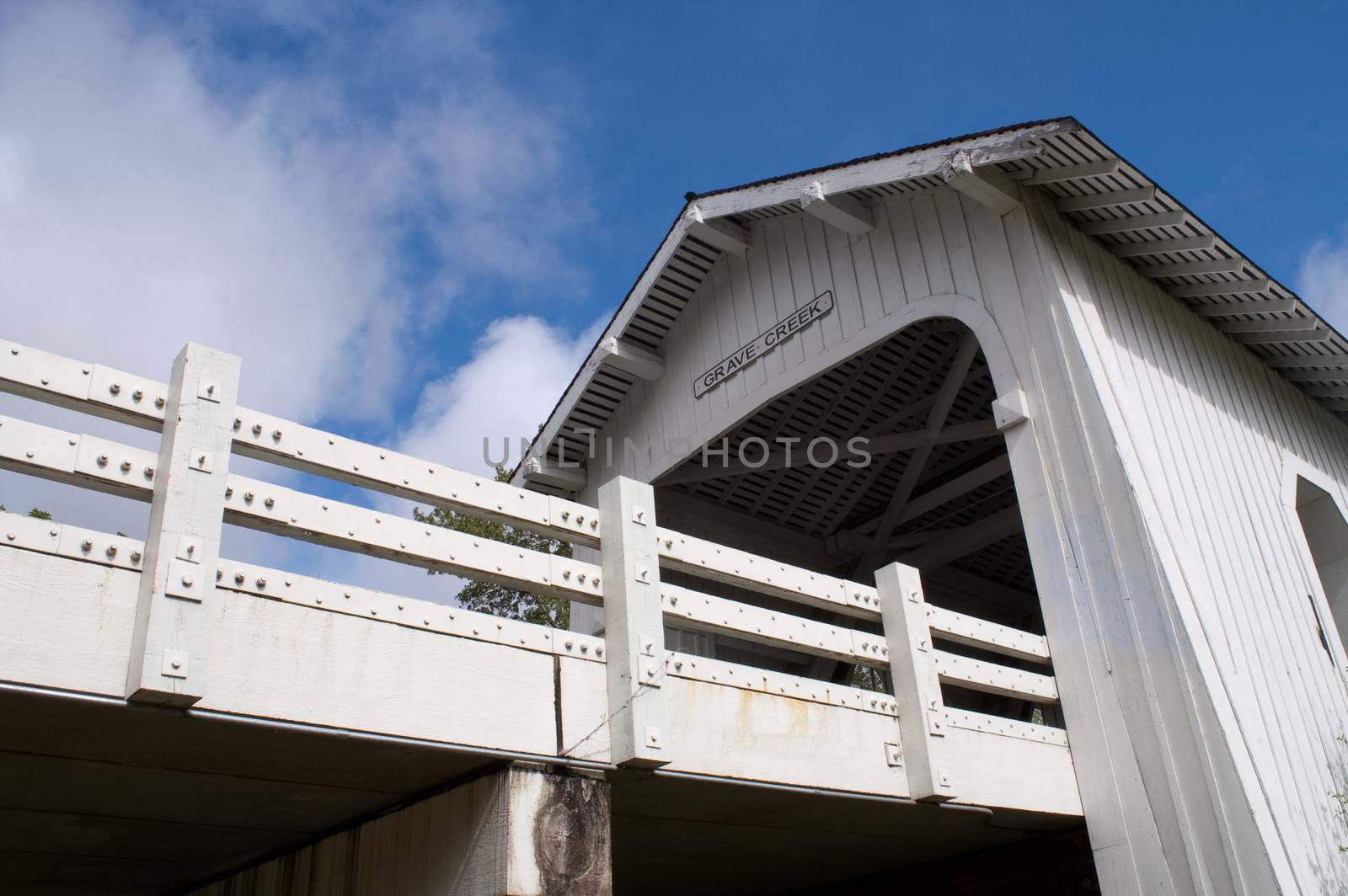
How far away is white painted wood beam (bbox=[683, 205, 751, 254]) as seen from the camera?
30.8 feet

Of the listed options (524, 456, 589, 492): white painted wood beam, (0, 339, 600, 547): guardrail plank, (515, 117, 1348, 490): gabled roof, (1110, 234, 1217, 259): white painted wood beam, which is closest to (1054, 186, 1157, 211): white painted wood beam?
(515, 117, 1348, 490): gabled roof

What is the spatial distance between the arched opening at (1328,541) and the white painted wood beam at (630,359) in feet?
17.8

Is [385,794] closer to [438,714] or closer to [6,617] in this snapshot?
[438,714]

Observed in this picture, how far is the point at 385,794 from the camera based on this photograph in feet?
14.9

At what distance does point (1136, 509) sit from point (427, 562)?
4.14 meters

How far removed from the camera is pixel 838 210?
27.3 ft

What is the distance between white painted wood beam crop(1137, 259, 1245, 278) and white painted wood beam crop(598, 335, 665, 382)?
403 cm

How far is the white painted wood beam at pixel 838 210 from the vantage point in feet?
27.1

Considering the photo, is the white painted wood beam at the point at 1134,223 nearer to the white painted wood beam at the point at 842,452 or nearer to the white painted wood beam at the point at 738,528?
the white painted wood beam at the point at 842,452

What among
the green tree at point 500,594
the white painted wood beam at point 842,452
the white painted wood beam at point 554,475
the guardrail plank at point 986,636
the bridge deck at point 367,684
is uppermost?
the green tree at point 500,594

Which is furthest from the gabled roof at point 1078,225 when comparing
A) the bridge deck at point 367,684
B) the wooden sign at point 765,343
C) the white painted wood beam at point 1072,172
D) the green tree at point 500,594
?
the green tree at point 500,594

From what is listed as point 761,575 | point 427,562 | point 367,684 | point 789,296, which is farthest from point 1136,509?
point 367,684

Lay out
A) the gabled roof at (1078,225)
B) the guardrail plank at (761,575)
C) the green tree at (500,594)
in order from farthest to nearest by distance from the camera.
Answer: the green tree at (500,594), the gabled roof at (1078,225), the guardrail plank at (761,575)

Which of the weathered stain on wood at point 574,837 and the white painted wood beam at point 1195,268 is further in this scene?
the white painted wood beam at point 1195,268
